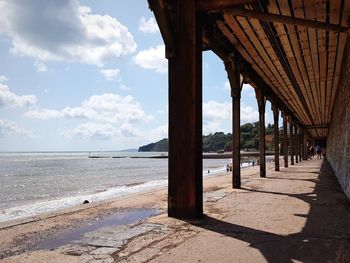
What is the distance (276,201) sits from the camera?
24.3 ft

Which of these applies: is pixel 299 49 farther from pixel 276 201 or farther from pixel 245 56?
pixel 276 201

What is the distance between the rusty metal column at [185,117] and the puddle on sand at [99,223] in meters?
0.93

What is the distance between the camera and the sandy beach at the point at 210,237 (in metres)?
3.54

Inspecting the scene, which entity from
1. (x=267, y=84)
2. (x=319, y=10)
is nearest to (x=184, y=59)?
(x=319, y=10)

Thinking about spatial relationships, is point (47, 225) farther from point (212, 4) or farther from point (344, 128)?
point (344, 128)

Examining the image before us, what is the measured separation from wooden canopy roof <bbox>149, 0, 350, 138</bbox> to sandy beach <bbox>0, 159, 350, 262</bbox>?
290 centimetres

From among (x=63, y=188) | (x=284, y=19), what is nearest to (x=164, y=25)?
(x=284, y=19)

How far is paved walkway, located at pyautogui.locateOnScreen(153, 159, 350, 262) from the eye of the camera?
3.48 metres

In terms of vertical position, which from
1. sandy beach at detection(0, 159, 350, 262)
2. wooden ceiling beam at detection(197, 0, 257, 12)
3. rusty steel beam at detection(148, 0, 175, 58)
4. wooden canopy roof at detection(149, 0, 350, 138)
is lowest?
sandy beach at detection(0, 159, 350, 262)

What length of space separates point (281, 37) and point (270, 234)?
5096 millimetres

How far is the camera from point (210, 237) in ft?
14.1

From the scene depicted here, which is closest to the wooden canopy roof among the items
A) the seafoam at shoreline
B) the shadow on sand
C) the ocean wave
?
the shadow on sand

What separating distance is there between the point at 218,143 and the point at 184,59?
19304 centimetres

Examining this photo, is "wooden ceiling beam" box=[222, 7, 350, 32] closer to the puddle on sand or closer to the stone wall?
the stone wall
